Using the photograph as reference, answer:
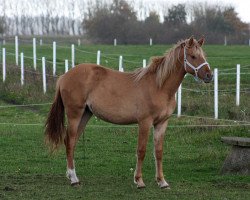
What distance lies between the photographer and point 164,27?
60.1m

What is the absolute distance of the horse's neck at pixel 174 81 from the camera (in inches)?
383

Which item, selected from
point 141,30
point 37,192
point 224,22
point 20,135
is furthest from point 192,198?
point 224,22

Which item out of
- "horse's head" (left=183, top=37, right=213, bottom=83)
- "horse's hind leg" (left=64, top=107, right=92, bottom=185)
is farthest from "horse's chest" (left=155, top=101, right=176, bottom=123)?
"horse's hind leg" (left=64, top=107, right=92, bottom=185)

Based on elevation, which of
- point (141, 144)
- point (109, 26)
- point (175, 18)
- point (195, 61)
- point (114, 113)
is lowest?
point (141, 144)

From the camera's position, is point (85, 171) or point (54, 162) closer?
point (85, 171)

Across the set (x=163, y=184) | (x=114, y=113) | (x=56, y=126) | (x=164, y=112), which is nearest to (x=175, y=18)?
(x=56, y=126)

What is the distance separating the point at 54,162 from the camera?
12.0m

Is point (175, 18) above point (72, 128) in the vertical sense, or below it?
above

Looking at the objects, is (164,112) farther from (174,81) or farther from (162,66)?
(162,66)

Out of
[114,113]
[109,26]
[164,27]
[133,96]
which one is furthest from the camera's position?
[109,26]

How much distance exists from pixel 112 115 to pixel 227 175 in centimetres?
220

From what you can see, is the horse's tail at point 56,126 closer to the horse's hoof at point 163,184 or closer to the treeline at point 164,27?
the horse's hoof at point 163,184

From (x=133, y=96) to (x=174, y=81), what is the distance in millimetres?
657

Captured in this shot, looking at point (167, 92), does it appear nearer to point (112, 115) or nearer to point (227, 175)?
point (112, 115)
